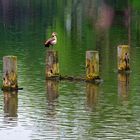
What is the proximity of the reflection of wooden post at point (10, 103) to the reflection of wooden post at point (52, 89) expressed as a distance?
4.89ft

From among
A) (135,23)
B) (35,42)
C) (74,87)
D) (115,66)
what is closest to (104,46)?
(35,42)

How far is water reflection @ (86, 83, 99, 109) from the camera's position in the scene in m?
36.7

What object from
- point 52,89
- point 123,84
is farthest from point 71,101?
point 123,84

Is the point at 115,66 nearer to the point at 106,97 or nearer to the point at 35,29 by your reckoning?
the point at 106,97

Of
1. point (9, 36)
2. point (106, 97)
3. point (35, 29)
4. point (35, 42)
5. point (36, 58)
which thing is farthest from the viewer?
point (35, 29)

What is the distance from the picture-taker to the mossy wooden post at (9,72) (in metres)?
38.9

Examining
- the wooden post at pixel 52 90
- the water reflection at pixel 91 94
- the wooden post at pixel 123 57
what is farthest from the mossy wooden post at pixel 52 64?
the wooden post at pixel 123 57

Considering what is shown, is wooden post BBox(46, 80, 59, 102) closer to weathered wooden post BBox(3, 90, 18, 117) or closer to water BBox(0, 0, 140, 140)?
water BBox(0, 0, 140, 140)

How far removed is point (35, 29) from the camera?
90.0 metres

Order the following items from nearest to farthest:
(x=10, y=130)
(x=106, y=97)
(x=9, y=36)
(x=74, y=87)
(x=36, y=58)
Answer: (x=10, y=130)
(x=106, y=97)
(x=74, y=87)
(x=36, y=58)
(x=9, y=36)

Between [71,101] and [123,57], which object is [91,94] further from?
[123,57]

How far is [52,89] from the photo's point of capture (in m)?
40.7

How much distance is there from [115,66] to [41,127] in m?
17.9

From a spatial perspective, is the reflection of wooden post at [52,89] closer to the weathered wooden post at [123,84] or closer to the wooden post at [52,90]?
the wooden post at [52,90]
